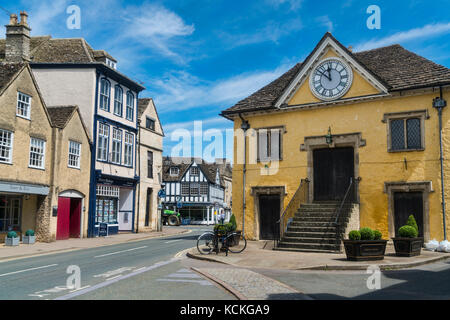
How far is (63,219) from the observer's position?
2509cm

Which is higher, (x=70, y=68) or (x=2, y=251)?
(x=70, y=68)

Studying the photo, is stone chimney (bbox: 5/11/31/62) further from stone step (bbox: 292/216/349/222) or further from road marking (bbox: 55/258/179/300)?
stone step (bbox: 292/216/349/222)

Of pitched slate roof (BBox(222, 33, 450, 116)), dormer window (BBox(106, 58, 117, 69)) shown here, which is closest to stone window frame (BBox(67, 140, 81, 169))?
dormer window (BBox(106, 58, 117, 69))

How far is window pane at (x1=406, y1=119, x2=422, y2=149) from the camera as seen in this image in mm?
18703

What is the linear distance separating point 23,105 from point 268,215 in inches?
553

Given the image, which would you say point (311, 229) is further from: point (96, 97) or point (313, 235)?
point (96, 97)

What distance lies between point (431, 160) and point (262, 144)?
816cm

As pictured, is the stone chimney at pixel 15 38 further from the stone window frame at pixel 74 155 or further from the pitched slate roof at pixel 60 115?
the stone window frame at pixel 74 155

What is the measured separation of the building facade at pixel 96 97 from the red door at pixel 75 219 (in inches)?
33.1

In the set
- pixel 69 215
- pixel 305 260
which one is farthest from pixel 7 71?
pixel 305 260

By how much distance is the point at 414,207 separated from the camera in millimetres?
18406

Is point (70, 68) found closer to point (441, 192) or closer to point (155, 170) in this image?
point (155, 170)

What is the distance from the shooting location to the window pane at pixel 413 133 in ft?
61.4
